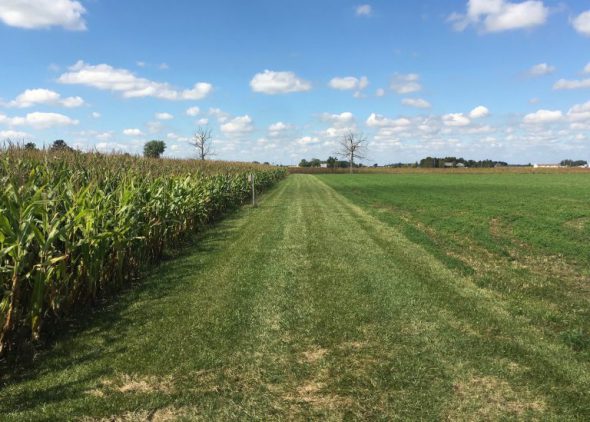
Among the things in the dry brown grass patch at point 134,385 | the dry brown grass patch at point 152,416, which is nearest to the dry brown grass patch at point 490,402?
the dry brown grass patch at point 152,416

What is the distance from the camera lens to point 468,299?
21.4 feet

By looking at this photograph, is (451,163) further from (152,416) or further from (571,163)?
(152,416)

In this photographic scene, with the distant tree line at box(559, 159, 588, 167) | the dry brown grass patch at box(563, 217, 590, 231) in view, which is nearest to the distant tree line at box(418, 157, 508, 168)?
the distant tree line at box(559, 159, 588, 167)

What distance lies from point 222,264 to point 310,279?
6.83 feet

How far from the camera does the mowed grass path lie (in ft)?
11.9

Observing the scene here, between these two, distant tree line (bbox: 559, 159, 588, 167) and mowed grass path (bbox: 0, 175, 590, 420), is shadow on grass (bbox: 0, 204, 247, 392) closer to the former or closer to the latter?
mowed grass path (bbox: 0, 175, 590, 420)

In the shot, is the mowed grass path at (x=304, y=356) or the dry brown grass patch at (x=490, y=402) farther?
the mowed grass path at (x=304, y=356)

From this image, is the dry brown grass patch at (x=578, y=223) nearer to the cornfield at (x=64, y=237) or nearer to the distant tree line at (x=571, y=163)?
the cornfield at (x=64, y=237)

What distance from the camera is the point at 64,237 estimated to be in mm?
5316

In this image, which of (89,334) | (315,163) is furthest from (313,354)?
(315,163)

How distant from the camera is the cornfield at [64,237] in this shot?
4.52 meters

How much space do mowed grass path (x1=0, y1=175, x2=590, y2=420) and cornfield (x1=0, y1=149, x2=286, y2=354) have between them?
408mm

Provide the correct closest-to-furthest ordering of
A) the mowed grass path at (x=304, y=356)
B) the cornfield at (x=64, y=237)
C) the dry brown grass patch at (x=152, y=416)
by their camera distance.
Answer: the dry brown grass patch at (x=152, y=416), the mowed grass path at (x=304, y=356), the cornfield at (x=64, y=237)

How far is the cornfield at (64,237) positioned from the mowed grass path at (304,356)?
1.34 ft
